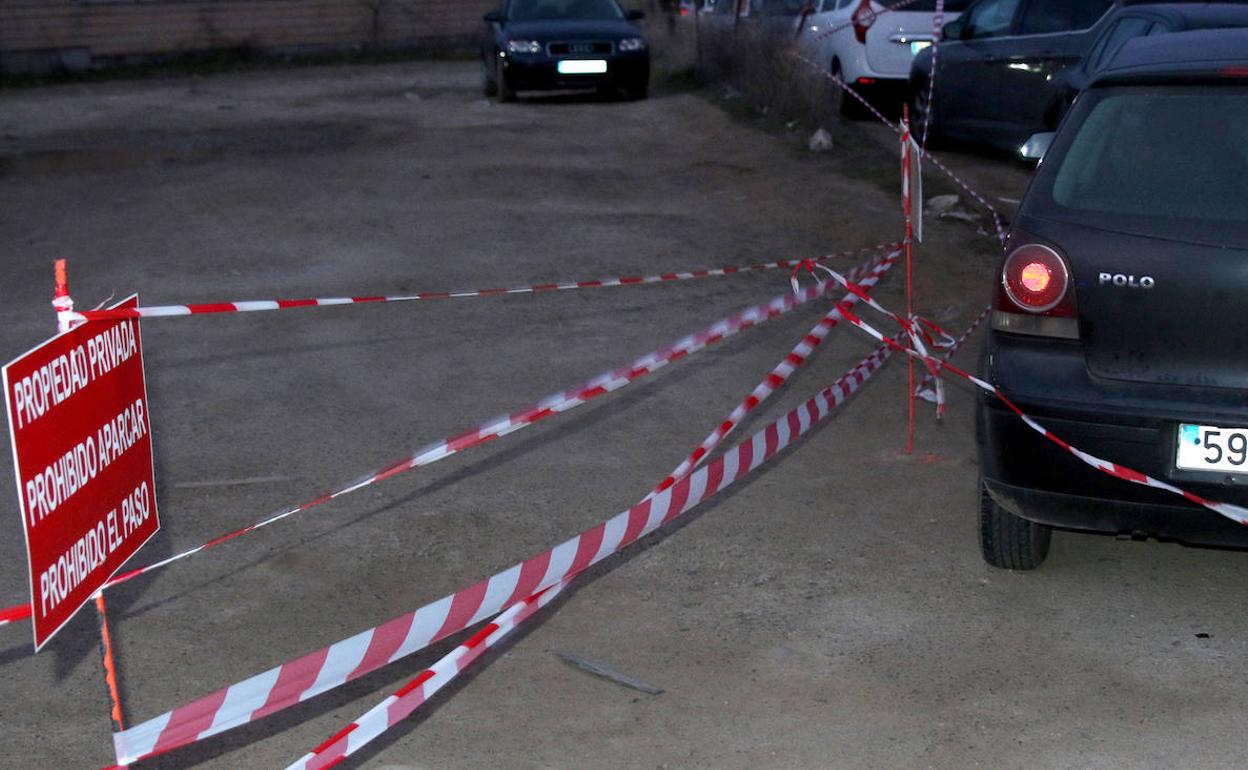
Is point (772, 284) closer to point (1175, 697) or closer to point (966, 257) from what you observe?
point (966, 257)

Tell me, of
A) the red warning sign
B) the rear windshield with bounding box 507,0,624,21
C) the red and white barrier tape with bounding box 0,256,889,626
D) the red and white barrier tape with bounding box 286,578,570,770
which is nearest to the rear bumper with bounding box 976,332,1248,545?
the red and white barrier tape with bounding box 0,256,889,626

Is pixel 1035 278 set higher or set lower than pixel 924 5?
lower

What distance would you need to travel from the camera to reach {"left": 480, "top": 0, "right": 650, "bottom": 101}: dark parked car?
19500 millimetres

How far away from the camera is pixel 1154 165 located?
4.66 m

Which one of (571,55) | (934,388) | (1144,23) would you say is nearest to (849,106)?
(571,55)

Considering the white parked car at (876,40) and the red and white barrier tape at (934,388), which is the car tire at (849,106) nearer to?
the white parked car at (876,40)

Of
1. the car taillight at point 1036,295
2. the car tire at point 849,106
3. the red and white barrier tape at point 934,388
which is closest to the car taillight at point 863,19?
the car tire at point 849,106

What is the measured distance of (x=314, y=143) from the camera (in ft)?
54.9

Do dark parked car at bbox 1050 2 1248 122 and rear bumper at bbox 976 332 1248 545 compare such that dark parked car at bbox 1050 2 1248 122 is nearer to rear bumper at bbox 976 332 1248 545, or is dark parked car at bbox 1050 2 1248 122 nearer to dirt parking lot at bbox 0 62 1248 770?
dirt parking lot at bbox 0 62 1248 770

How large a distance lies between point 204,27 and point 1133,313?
91.4ft

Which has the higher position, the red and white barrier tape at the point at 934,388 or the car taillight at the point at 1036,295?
the car taillight at the point at 1036,295

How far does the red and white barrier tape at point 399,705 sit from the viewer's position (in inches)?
134

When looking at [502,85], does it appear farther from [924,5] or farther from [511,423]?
[511,423]

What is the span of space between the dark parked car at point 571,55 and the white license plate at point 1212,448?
15723 mm
